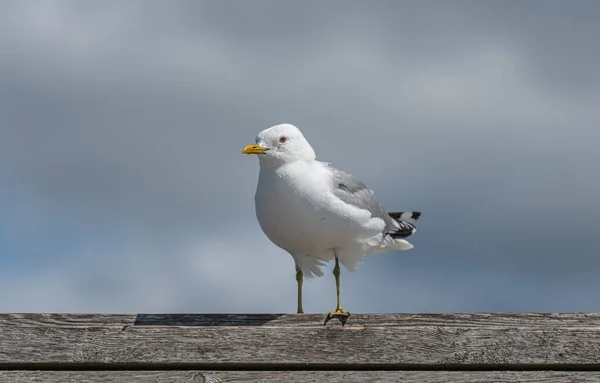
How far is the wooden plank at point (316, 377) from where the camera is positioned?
160 inches

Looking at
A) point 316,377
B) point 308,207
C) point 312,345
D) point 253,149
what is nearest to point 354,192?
point 308,207

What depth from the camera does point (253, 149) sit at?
5344mm

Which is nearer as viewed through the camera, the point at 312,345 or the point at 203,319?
the point at 312,345

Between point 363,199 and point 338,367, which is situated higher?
point 363,199

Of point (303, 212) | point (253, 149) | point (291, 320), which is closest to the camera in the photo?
point (291, 320)

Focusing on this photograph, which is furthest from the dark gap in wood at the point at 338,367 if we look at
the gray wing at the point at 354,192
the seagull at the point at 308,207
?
the gray wing at the point at 354,192

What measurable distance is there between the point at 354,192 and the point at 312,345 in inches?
62.1

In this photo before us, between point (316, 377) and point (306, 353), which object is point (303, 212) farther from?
point (316, 377)

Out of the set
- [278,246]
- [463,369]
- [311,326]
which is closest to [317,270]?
[278,246]

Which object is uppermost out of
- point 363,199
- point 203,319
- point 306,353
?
point 363,199

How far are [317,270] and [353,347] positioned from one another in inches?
60.7

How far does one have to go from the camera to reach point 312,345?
13.7ft

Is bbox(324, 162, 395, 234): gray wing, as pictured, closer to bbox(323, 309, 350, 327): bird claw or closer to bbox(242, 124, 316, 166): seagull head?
bbox(242, 124, 316, 166): seagull head

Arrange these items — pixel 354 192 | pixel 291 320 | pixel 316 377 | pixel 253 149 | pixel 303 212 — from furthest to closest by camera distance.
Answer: pixel 354 192 < pixel 253 149 < pixel 303 212 < pixel 291 320 < pixel 316 377
